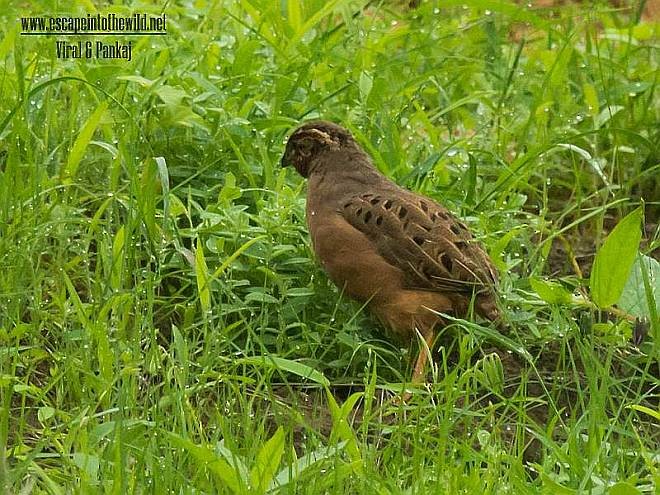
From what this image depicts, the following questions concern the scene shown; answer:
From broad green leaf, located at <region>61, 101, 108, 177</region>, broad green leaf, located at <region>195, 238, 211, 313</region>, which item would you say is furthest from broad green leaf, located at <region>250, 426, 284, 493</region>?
broad green leaf, located at <region>61, 101, 108, 177</region>

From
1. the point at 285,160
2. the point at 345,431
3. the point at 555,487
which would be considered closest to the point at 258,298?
the point at 285,160

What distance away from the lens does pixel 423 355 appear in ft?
18.9

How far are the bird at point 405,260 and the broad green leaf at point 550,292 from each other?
0.18 meters

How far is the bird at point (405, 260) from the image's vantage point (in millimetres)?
5898

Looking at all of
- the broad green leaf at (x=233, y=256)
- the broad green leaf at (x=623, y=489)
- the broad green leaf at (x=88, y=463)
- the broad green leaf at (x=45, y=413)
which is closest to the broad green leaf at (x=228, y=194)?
the broad green leaf at (x=233, y=256)

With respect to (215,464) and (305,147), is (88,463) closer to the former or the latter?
(215,464)

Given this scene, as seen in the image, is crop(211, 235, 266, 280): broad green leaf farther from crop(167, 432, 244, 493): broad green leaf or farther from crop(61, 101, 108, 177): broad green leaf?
crop(167, 432, 244, 493): broad green leaf

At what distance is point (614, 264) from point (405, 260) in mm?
968

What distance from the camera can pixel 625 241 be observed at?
527cm

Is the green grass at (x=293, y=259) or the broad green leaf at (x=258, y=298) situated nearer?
the green grass at (x=293, y=259)

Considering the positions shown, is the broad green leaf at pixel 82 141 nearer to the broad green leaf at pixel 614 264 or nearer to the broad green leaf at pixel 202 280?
the broad green leaf at pixel 202 280

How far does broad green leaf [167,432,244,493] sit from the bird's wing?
1.82 metres

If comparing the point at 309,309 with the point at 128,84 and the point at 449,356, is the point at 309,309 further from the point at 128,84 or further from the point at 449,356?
the point at 128,84

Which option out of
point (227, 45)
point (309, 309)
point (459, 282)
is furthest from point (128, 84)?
point (459, 282)
